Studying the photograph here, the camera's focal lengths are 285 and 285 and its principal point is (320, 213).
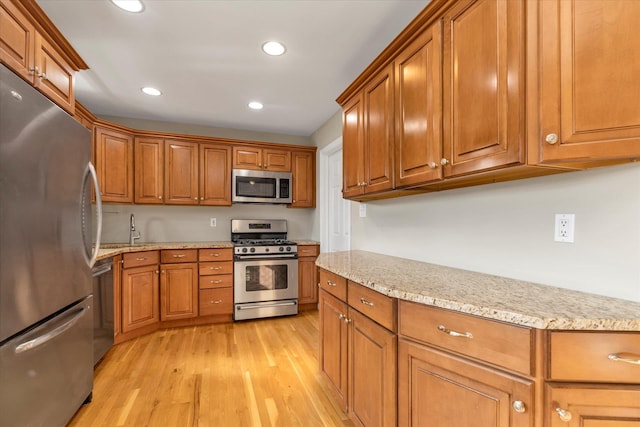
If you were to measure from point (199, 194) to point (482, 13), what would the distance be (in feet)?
10.9

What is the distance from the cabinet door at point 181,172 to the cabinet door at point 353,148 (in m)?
2.11

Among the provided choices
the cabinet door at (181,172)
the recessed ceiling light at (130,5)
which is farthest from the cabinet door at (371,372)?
the cabinet door at (181,172)

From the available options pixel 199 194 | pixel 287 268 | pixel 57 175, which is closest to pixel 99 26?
pixel 57 175

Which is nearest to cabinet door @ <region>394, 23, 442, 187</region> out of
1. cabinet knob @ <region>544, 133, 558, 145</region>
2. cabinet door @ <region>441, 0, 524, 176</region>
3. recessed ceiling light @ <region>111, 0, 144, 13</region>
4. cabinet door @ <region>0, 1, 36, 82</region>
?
cabinet door @ <region>441, 0, 524, 176</region>

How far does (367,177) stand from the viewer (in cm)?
208

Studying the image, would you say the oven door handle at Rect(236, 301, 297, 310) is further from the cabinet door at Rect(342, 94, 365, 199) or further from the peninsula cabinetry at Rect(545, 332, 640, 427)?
the peninsula cabinetry at Rect(545, 332, 640, 427)

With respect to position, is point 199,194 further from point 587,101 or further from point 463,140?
point 587,101

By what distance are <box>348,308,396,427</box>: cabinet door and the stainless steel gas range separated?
2.06 meters

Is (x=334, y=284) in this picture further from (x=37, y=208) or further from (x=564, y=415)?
(x=37, y=208)

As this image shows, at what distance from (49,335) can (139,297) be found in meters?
1.63

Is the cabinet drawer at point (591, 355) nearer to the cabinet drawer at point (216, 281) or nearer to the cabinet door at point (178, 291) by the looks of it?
the cabinet drawer at point (216, 281)

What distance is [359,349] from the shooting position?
5.03ft

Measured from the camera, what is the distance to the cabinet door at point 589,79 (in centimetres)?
93

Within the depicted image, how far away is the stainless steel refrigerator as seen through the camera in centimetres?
118
